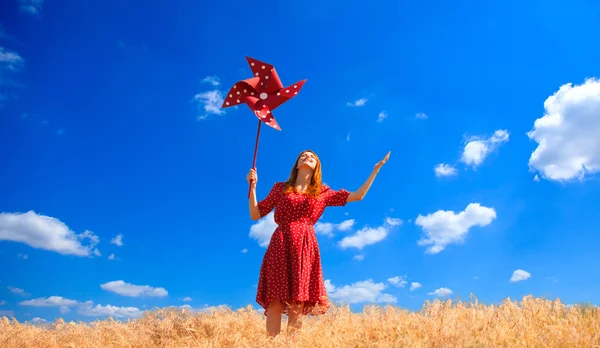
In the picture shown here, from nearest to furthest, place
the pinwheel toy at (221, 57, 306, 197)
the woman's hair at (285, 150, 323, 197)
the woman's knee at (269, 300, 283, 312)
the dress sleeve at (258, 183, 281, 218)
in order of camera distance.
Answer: the woman's knee at (269, 300, 283, 312) → the woman's hair at (285, 150, 323, 197) → the dress sleeve at (258, 183, 281, 218) → the pinwheel toy at (221, 57, 306, 197)

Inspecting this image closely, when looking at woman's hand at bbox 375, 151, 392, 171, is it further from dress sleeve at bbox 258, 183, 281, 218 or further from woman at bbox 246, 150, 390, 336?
dress sleeve at bbox 258, 183, 281, 218

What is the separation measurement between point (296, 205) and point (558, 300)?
339cm

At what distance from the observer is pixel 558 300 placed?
630 cm

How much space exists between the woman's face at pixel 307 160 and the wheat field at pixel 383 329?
1.97m

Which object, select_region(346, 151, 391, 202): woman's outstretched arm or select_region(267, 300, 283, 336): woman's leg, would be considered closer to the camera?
select_region(267, 300, 283, 336): woman's leg

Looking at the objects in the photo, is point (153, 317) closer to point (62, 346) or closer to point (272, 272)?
point (62, 346)

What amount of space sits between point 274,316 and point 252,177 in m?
1.94

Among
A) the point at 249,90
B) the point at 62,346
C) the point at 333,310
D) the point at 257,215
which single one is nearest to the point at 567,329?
the point at 333,310

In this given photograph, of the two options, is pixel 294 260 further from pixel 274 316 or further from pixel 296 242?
pixel 274 316

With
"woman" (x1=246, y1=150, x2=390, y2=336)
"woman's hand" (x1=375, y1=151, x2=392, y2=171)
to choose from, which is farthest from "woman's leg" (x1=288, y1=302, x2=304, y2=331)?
"woman's hand" (x1=375, y1=151, x2=392, y2=171)

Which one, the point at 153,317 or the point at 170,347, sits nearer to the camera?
the point at 170,347

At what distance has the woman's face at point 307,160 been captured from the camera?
298 inches

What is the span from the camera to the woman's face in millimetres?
7566

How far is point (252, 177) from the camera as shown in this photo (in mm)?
7672
